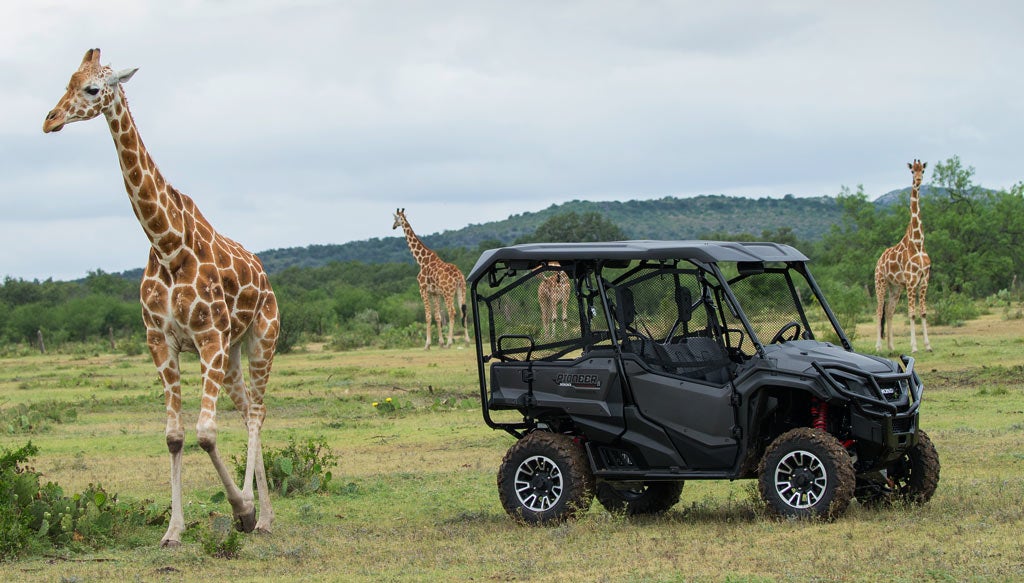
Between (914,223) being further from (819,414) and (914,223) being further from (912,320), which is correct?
(819,414)

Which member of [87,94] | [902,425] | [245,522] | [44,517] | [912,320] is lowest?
[245,522]

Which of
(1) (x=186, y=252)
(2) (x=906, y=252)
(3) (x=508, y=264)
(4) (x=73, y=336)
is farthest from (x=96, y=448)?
(4) (x=73, y=336)

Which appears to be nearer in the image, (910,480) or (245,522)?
(910,480)

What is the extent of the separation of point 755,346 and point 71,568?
543 cm

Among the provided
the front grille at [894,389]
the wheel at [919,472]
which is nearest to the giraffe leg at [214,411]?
the front grille at [894,389]

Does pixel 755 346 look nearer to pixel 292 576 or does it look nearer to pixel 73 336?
pixel 292 576

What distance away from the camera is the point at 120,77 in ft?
33.5

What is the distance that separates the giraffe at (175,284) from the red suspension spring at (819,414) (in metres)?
4.72

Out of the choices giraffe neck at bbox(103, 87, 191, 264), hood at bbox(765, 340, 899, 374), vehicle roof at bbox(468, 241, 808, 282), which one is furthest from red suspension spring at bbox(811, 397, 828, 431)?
giraffe neck at bbox(103, 87, 191, 264)

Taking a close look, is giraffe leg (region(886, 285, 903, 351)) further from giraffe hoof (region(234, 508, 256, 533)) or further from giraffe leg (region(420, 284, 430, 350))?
giraffe hoof (region(234, 508, 256, 533))

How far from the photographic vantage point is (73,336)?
48.5 meters

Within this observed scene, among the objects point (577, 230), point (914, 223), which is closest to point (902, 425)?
point (914, 223)

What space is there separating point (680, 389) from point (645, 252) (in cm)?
113

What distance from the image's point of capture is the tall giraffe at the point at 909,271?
86.8 ft
